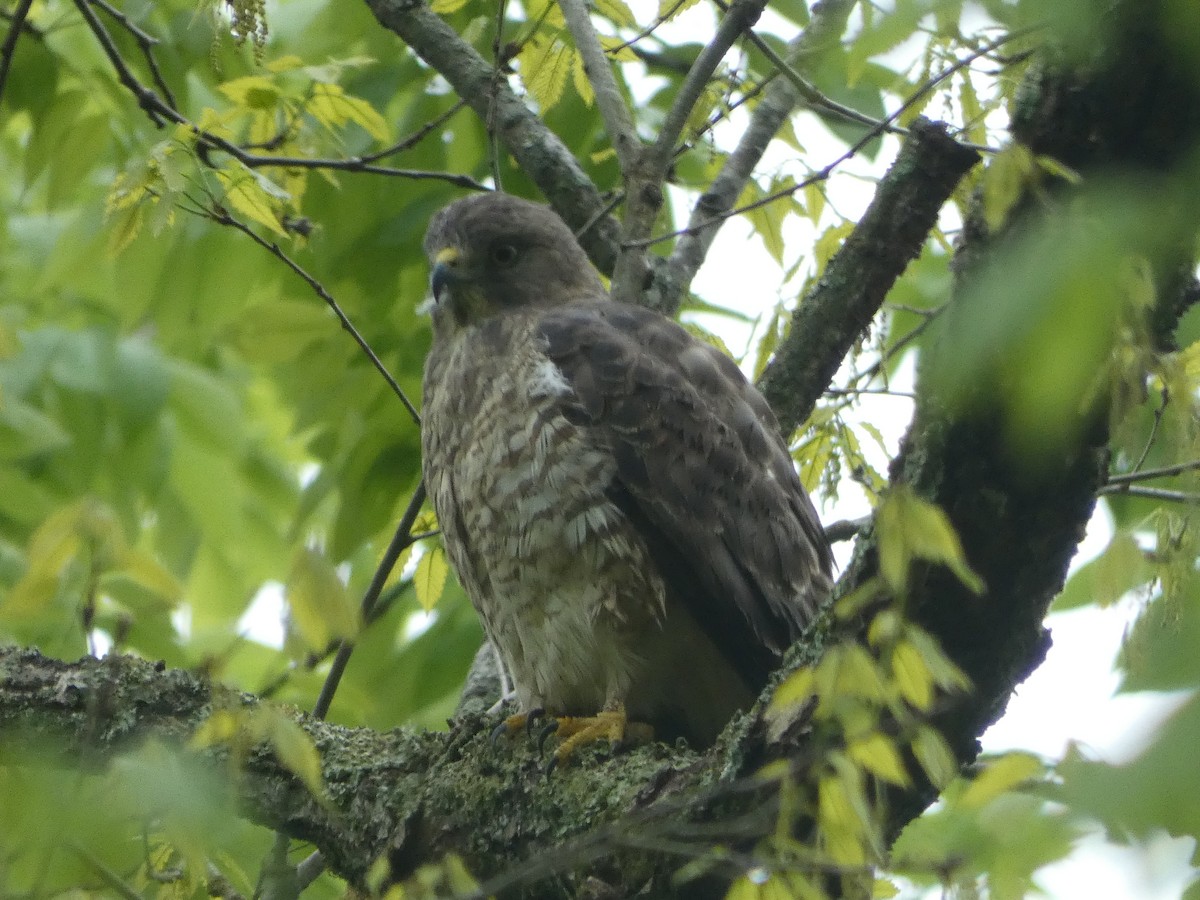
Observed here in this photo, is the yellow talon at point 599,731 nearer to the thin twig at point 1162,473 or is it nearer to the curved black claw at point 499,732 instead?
the curved black claw at point 499,732

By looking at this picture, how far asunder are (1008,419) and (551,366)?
2179 millimetres

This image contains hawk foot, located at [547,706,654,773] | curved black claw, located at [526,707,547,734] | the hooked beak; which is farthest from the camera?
the hooked beak

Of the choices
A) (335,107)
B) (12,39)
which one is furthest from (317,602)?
(12,39)

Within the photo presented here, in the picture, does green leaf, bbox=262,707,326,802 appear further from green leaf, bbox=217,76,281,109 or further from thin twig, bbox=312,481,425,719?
green leaf, bbox=217,76,281,109

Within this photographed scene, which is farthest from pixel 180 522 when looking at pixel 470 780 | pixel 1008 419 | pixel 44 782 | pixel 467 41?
pixel 1008 419

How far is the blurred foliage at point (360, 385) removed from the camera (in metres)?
1.67

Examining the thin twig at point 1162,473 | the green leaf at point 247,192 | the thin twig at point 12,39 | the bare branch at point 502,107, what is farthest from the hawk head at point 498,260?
the thin twig at point 1162,473

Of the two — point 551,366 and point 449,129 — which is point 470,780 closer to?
point 551,366

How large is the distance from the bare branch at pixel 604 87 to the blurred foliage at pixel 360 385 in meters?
0.09

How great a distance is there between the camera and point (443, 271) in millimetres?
4633

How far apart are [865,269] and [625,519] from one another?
3.10 ft

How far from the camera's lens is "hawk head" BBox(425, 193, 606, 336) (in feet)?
15.5

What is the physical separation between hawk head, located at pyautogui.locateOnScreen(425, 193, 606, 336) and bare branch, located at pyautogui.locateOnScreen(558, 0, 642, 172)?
651 mm

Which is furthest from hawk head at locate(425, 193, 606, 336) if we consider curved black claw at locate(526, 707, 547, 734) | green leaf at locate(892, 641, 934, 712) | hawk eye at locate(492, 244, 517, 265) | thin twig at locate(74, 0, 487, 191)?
green leaf at locate(892, 641, 934, 712)
